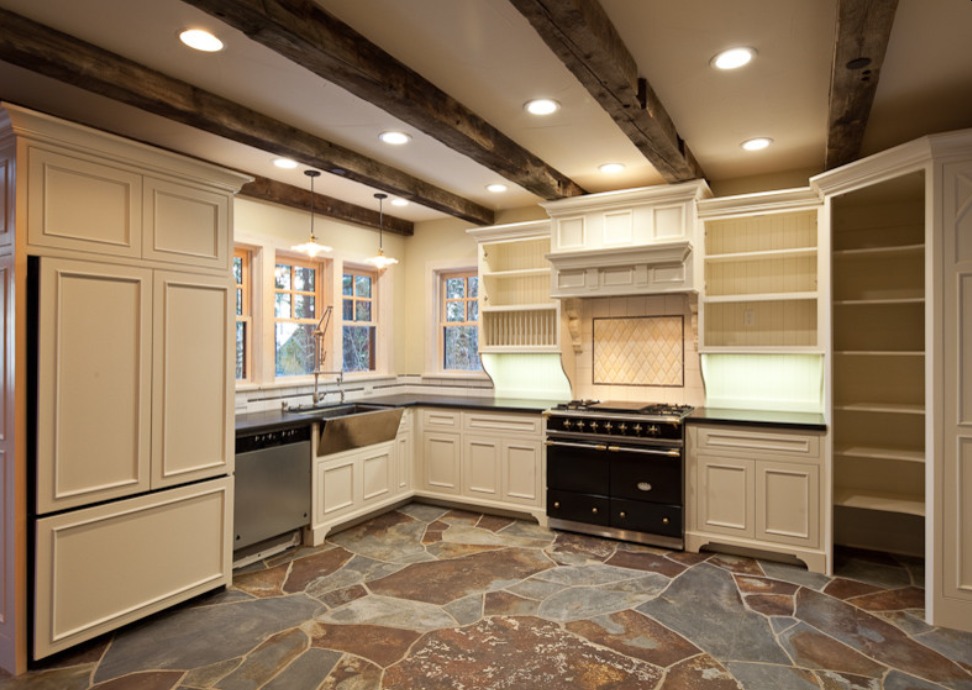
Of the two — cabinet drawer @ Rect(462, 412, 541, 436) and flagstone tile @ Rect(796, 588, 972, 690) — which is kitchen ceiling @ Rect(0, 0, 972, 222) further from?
flagstone tile @ Rect(796, 588, 972, 690)

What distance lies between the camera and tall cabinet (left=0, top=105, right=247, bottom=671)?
7.82ft

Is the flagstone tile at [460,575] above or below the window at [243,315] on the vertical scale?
below

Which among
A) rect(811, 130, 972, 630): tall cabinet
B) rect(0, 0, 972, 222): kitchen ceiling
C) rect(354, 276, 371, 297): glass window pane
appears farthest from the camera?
rect(354, 276, 371, 297): glass window pane

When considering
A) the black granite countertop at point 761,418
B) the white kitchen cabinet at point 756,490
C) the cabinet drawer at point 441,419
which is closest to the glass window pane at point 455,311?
the cabinet drawer at point 441,419

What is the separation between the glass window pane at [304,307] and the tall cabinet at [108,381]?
60.0 inches

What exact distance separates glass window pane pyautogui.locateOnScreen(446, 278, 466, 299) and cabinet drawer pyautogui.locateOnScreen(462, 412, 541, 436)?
1388 millimetres

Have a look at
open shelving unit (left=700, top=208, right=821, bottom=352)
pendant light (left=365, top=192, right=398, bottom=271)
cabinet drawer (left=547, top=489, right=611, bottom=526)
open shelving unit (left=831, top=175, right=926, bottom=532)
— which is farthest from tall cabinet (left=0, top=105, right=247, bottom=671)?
open shelving unit (left=831, top=175, right=926, bottom=532)

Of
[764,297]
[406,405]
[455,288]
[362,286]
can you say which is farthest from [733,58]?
[362,286]

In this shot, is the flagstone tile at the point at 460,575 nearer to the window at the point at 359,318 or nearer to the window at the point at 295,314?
the window at the point at 295,314

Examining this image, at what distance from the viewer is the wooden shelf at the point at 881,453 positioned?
3.32 m

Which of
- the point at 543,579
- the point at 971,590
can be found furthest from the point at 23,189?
the point at 971,590

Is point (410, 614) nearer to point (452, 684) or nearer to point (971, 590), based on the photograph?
point (452, 684)

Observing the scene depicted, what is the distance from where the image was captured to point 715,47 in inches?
93.1

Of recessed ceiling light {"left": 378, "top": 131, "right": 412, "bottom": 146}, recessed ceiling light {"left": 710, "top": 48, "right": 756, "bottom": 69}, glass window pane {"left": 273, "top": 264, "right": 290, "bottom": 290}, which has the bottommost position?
glass window pane {"left": 273, "top": 264, "right": 290, "bottom": 290}
